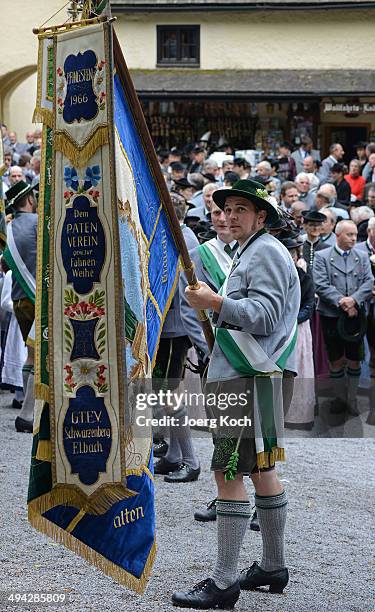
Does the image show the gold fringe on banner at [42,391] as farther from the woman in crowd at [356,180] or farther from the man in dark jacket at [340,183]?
the woman in crowd at [356,180]

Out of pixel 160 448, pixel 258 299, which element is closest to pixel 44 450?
pixel 258 299

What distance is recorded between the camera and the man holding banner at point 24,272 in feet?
32.6

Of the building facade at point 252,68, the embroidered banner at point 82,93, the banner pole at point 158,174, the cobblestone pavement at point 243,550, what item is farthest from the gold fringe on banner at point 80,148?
the building facade at point 252,68

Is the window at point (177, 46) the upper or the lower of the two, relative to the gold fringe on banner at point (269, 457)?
upper

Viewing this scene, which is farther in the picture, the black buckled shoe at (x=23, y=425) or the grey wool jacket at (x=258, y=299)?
the black buckled shoe at (x=23, y=425)

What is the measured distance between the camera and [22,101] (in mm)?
32562

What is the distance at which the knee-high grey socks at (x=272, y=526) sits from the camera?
5.82 metres

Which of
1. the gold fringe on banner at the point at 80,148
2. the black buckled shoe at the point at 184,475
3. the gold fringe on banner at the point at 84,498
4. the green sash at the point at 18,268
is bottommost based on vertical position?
the black buckled shoe at the point at 184,475

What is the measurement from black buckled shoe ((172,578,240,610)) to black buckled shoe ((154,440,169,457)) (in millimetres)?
3444

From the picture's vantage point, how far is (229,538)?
5.68 m

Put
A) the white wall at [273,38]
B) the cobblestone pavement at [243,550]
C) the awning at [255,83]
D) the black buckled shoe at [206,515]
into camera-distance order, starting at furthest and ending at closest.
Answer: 1. the white wall at [273,38]
2. the awning at [255,83]
3. the black buckled shoe at [206,515]
4. the cobblestone pavement at [243,550]

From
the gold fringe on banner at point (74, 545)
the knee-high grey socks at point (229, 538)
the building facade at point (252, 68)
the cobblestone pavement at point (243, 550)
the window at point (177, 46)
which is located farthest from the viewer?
the window at point (177, 46)

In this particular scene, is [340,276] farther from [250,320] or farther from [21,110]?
[21,110]

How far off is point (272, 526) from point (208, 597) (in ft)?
1.60
